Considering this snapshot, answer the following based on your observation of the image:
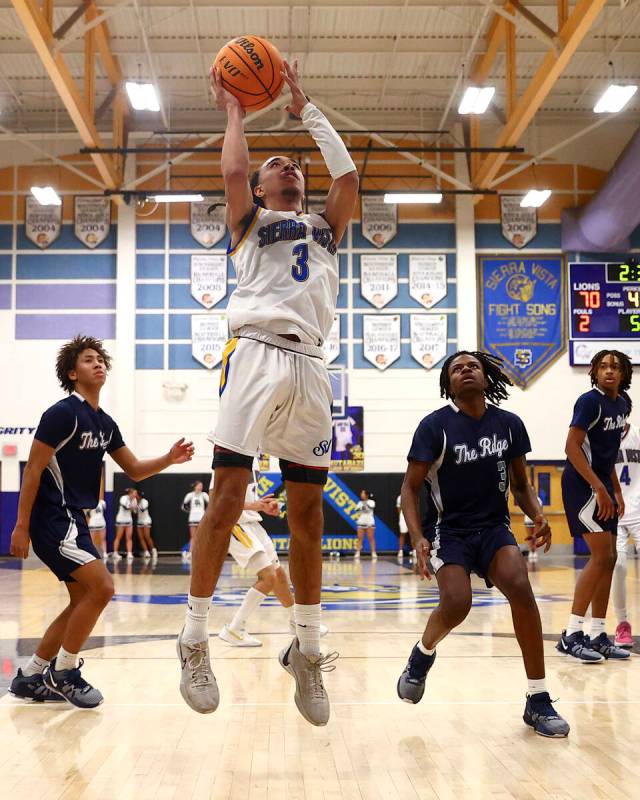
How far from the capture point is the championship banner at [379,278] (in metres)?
20.5

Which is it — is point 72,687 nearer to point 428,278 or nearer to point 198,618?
point 198,618

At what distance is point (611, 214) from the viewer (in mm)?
18641

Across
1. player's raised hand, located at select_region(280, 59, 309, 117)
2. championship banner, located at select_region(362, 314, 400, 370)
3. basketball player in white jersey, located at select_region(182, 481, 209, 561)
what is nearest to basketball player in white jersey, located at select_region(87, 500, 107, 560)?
basketball player in white jersey, located at select_region(182, 481, 209, 561)

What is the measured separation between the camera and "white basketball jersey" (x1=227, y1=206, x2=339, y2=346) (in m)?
3.58

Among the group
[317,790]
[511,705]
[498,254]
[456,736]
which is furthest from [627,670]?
[498,254]

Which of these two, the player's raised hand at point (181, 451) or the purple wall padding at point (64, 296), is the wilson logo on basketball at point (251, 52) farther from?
the purple wall padding at point (64, 296)

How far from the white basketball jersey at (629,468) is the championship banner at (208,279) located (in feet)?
47.3

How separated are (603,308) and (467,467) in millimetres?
16974

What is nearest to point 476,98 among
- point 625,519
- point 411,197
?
point 411,197

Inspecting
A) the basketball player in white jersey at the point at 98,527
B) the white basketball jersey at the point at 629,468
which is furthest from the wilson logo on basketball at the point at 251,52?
the basketball player in white jersey at the point at 98,527

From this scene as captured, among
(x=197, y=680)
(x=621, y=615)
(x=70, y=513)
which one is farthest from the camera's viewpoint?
(x=621, y=615)

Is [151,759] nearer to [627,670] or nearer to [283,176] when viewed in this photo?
[283,176]

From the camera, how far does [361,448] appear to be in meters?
20.1

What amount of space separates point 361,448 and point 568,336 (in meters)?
5.49
